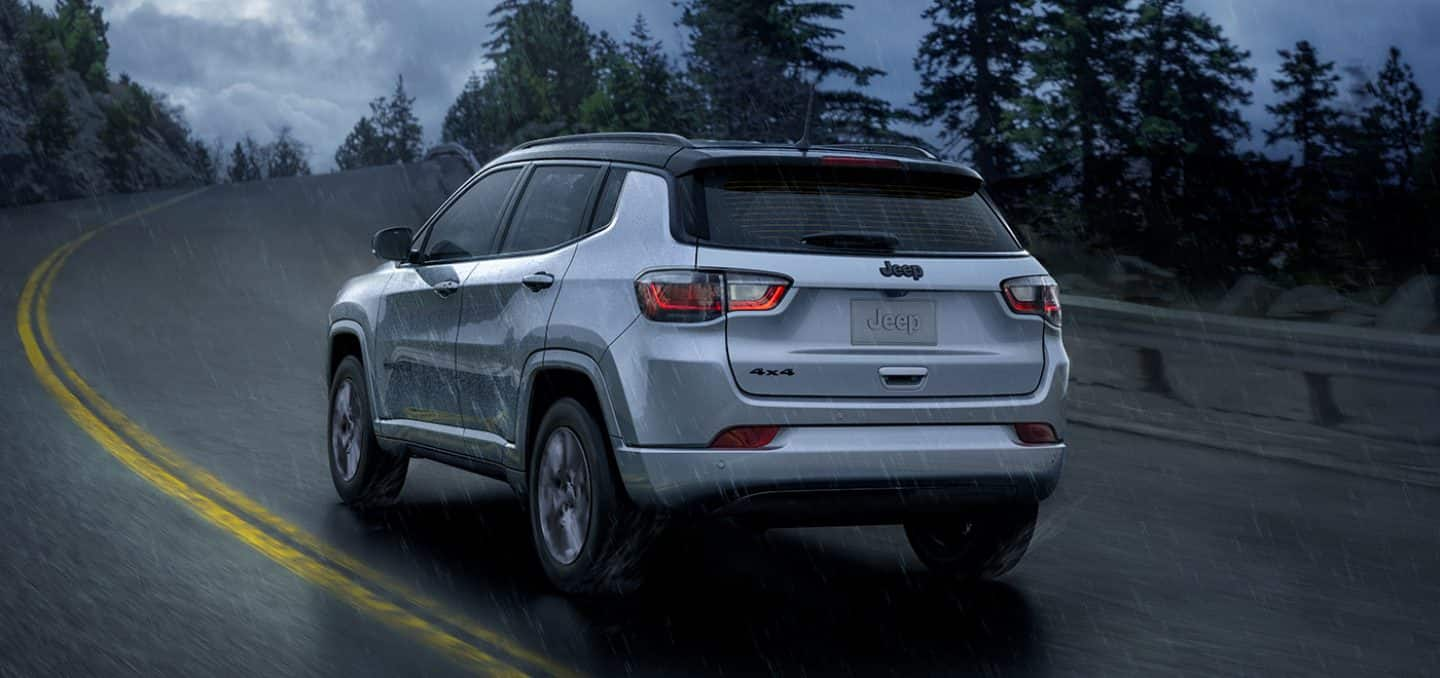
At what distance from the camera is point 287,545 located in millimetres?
7375

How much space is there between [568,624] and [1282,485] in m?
5.35

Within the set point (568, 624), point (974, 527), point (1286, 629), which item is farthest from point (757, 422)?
point (1286, 629)

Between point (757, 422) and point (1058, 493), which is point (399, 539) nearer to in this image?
point (757, 422)

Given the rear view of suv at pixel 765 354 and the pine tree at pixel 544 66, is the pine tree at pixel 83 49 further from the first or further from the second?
the rear view of suv at pixel 765 354

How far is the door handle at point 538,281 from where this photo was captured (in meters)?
6.66

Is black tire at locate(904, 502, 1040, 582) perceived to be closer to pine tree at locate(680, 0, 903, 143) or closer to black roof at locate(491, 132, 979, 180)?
black roof at locate(491, 132, 979, 180)

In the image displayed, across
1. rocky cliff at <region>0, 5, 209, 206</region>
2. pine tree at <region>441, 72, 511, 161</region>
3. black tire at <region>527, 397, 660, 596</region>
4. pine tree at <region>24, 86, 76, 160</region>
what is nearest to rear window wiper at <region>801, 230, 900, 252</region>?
black tire at <region>527, 397, 660, 596</region>

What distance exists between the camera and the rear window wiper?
6102 millimetres

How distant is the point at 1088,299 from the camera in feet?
60.2

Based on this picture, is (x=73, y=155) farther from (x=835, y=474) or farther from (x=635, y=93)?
(x=835, y=474)

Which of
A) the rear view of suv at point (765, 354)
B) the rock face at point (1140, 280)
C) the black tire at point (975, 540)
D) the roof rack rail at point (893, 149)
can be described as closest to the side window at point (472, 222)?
the rear view of suv at point (765, 354)

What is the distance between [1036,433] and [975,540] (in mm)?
852

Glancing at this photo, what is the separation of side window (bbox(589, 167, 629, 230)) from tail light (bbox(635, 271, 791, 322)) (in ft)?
2.30

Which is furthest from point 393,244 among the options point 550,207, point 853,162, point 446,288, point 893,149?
point 853,162
